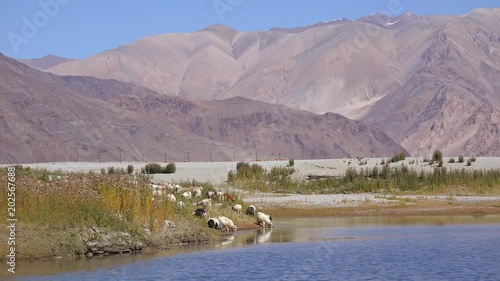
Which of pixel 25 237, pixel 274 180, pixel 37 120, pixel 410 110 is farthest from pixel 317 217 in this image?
pixel 410 110

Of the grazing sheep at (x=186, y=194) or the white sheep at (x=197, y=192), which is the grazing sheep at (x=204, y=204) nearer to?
the grazing sheep at (x=186, y=194)

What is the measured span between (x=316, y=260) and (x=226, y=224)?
7.33 meters

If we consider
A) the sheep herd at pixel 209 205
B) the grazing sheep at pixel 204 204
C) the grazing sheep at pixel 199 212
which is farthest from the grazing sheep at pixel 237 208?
the grazing sheep at pixel 199 212

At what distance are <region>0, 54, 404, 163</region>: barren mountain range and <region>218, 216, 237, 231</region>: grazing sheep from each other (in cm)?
7905

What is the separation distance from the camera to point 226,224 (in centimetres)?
2711

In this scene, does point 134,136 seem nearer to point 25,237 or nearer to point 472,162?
→ point 472,162

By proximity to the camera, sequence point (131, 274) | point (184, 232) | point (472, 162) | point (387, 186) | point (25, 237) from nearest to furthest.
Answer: point (131, 274) → point (25, 237) → point (184, 232) → point (387, 186) → point (472, 162)

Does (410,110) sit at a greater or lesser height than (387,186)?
greater

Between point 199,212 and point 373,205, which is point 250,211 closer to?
point 199,212

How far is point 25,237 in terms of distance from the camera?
64.2 feet

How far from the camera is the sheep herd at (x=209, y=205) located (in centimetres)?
2650

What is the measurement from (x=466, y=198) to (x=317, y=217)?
28.2 ft

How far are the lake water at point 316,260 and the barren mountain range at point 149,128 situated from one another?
82.3 metres

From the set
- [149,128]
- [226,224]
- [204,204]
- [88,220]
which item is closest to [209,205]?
[204,204]
